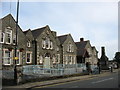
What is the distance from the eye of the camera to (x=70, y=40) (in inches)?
1714

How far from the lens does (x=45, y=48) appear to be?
35062mm

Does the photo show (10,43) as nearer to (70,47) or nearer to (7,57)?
(7,57)

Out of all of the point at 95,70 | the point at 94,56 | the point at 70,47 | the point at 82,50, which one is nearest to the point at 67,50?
the point at 70,47

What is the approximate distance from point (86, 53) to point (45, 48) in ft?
47.5

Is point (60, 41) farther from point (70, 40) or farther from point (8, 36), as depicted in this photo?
point (8, 36)

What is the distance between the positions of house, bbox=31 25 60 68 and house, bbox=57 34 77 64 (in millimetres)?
2086

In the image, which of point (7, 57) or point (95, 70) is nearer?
point (7, 57)

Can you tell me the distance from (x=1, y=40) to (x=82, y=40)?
33183mm

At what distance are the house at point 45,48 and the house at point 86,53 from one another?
29.1ft

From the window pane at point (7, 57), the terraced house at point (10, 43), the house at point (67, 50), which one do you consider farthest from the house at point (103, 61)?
the window pane at point (7, 57)

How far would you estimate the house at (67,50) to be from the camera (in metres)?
40.1

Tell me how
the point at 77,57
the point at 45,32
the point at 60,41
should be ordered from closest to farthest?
the point at 45,32
the point at 60,41
the point at 77,57

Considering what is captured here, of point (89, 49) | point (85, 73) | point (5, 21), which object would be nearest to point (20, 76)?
point (5, 21)

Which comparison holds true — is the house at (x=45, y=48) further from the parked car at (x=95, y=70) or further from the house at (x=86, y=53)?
the house at (x=86, y=53)
